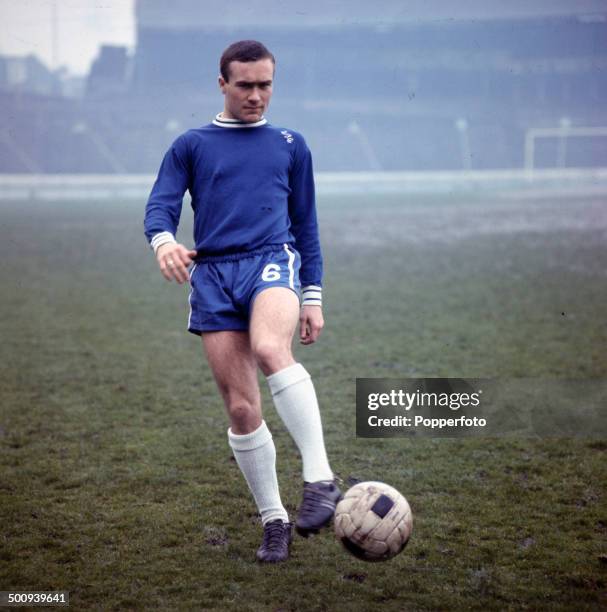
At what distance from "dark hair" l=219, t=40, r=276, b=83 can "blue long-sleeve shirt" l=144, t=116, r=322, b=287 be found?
207mm

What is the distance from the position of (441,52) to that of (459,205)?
943 inches

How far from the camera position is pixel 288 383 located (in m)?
3.24

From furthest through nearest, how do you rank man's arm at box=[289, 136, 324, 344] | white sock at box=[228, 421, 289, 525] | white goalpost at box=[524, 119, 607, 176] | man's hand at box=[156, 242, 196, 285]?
white goalpost at box=[524, 119, 607, 176], man's arm at box=[289, 136, 324, 344], white sock at box=[228, 421, 289, 525], man's hand at box=[156, 242, 196, 285]

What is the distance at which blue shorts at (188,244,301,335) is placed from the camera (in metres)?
3.39

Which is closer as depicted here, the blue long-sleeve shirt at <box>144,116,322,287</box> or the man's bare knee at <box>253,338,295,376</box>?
the man's bare knee at <box>253,338,295,376</box>

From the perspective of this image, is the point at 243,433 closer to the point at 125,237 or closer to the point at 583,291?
the point at 583,291

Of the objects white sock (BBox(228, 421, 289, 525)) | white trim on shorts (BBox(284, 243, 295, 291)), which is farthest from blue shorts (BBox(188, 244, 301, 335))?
white sock (BBox(228, 421, 289, 525))

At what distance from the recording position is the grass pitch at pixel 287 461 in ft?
10.8

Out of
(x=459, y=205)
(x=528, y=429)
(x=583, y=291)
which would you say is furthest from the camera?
(x=459, y=205)

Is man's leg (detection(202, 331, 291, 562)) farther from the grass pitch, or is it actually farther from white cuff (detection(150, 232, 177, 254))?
white cuff (detection(150, 232, 177, 254))

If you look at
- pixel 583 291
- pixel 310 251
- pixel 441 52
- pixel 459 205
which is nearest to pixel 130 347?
pixel 310 251

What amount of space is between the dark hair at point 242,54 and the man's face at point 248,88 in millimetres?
14

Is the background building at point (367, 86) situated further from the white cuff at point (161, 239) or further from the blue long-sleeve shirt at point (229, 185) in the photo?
the white cuff at point (161, 239)

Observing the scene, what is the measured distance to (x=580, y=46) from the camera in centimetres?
4628
